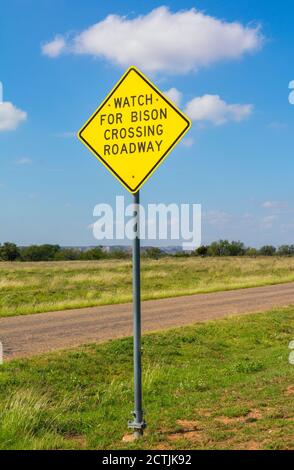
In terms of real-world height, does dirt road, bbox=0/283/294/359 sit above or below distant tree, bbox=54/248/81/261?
below

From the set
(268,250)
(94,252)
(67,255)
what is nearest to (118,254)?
(94,252)

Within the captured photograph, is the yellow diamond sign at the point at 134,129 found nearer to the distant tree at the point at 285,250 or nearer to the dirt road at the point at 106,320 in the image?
the dirt road at the point at 106,320

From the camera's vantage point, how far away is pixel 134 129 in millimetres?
5551

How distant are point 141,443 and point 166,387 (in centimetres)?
338

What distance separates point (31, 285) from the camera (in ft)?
97.2

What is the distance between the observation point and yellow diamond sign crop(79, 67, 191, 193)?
5.47 m

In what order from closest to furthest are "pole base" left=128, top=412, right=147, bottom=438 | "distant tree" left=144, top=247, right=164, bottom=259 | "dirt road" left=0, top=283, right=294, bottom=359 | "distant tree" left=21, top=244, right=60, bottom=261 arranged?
"pole base" left=128, top=412, right=147, bottom=438 → "dirt road" left=0, top=283, right=294, bottom=359 → "distant tree" left=144, top=247, right=164, bottom=259 → "distant tree" left=21, top=244, right=60, bottom=261

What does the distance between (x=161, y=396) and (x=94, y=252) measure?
9500 cm

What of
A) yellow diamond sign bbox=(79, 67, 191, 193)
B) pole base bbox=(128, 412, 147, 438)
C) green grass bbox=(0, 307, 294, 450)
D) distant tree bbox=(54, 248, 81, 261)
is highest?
yellow diamond sign bbox=(79, 67, 191, 193)

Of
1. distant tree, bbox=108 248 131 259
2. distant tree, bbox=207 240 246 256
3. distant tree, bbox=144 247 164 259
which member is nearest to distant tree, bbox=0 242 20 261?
distant tree, bbox=108 248 131 259

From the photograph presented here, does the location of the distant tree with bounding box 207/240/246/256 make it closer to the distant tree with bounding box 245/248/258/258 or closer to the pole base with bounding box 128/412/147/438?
the distant tree with bounding box 245/248/258/258

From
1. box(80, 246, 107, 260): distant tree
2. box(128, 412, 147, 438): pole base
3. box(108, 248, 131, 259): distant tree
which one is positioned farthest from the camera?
box(108, 248, 131, 259): distant tree

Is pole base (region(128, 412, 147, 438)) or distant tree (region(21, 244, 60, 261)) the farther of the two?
distant tree (region(21, 244, 60, 261))

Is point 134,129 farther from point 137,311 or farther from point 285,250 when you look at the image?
point 285,250
